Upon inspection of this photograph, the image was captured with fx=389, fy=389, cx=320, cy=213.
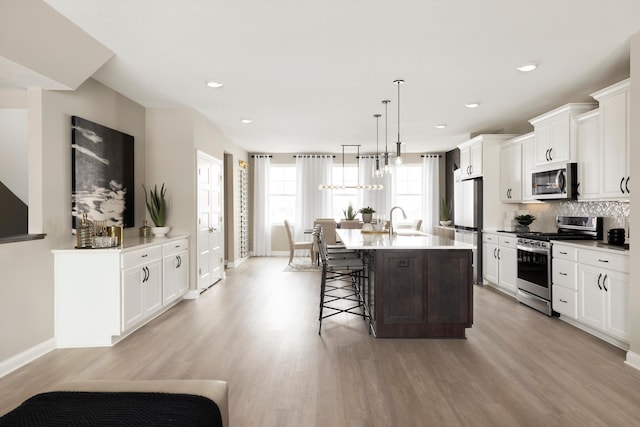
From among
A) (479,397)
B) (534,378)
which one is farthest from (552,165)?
(479,397)

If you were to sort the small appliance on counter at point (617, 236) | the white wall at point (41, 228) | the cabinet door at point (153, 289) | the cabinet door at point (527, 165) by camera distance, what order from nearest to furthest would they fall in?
the white wall at point (41, 228), the small appliance on counter at point (617, 236), the cabinet door at point (153, 289), the cabinet door at point (527, 165)

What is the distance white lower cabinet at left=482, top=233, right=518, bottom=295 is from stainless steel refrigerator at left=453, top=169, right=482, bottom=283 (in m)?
0.11

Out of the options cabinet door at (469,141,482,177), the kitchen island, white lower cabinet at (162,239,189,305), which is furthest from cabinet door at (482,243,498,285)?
white lower cabinet at (162,239,189,305)

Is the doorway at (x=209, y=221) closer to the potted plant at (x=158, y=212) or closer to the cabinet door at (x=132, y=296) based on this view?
the potted plant at (x=158, y=212)

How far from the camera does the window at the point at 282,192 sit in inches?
386

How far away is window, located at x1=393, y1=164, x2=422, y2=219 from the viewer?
9656 millimetres

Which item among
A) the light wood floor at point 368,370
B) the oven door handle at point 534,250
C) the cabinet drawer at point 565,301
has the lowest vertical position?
the light wood floor at point 368,370

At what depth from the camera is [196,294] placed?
534 cm

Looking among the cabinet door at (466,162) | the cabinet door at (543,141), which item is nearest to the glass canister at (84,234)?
the cabinet door at (543,141)

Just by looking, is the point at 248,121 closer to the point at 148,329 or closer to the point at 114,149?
the point at 114,149

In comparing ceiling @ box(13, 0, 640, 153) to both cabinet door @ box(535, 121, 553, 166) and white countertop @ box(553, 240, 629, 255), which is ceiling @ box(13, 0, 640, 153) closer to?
cabinet door @ box(535, 121, 553, 166)

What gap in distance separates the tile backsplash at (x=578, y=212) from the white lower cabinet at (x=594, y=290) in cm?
36

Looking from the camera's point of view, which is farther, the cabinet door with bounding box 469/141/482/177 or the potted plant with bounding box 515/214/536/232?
the cabinet door with bounding box 469/141/482/177

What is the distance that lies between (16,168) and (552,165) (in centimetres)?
576
